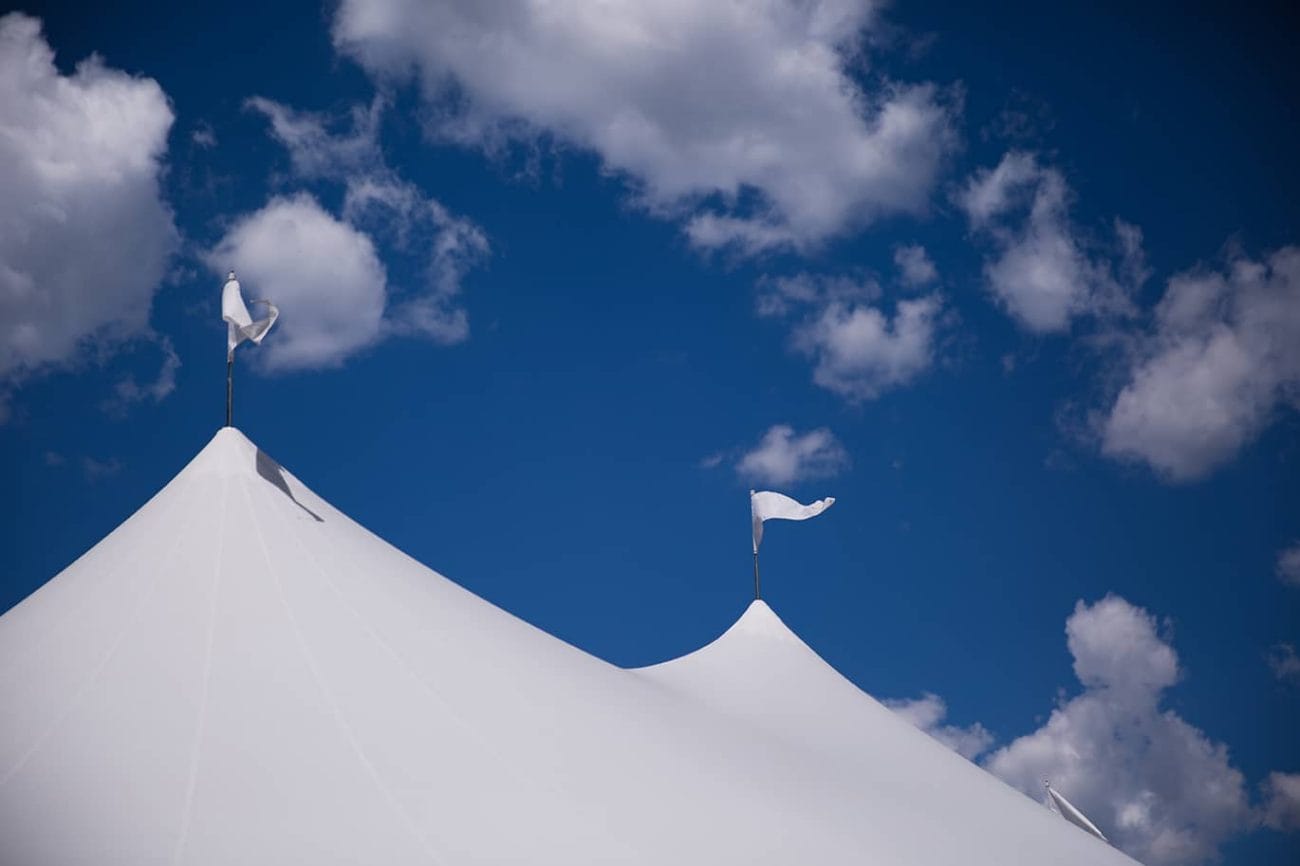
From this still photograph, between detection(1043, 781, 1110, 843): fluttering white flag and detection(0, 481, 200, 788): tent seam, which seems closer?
detection(0, 481, 200, 788): tent seam

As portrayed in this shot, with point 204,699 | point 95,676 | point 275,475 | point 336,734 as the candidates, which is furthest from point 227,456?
point 336,734

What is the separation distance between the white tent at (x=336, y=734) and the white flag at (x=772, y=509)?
347 centimetres

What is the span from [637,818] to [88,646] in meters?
2.88

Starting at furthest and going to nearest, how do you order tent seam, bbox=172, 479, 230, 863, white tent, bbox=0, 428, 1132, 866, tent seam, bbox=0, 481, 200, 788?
tent seam, bbox=0, 481, 200, 788 < white tent, bbox=0, 428, 1132, 866 < tent seam, bbox=172, 479, 230, 863

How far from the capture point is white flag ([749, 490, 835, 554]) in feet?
36.4

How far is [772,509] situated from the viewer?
37.0 ft

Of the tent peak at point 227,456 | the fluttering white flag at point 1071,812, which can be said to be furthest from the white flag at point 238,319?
the fluttering white flag at point 1071,812

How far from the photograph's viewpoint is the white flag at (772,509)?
→ 11.1m

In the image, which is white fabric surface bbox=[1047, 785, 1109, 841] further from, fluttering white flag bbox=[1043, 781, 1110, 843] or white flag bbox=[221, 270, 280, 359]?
white flag bbox=[221, 270, 280, 359]

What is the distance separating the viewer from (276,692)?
5.37 m

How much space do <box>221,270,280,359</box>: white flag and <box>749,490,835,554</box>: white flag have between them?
5519 mm

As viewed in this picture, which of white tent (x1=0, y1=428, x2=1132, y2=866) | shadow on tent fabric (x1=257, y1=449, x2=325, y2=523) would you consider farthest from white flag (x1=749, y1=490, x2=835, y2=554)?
shadow on tent fabric (x1=257, y1=449, x2=325, y2=523)

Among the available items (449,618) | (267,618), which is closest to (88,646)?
(267,618)

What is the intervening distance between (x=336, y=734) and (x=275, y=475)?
7.42ft
